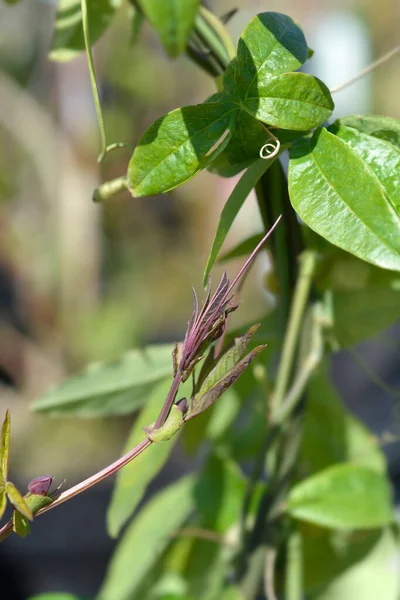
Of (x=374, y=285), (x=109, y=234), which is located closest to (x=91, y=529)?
(x=109, y=234)

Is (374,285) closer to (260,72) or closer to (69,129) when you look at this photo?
(260,72)

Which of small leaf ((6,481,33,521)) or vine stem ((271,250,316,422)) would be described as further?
vine stem ((271,250,316,422))

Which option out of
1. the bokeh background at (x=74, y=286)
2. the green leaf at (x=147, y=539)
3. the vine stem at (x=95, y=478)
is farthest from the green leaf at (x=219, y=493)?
the bokeh background at (x=74, y=286)

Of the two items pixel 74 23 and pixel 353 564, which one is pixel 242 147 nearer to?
pixel 74 23

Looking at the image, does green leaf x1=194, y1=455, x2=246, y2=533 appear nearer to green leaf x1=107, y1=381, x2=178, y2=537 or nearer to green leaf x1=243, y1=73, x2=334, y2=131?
green leaf x1=107, y1=381, x2=178, y2=537

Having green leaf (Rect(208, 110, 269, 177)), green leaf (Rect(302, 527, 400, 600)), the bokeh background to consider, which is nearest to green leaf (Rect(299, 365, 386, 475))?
green leaf (Rect(302, 527, 400, 600))

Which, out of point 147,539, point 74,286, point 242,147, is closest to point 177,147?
point 242,147

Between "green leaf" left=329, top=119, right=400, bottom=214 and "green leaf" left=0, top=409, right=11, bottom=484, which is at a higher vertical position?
"green leaf" left=329, top=119, right=400, bottom=214

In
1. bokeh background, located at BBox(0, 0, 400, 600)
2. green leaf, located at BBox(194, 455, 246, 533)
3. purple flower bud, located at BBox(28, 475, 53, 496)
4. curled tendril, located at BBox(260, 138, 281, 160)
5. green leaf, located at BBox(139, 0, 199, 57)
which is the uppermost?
green leaf, located at BBox(139, 0, 199, 57)
